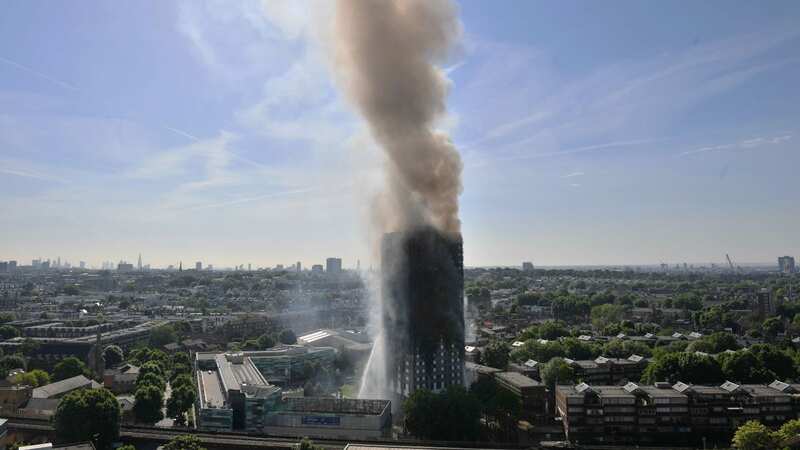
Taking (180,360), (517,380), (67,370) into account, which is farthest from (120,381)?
(517,380)

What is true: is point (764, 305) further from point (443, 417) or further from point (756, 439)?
point (443, 417)

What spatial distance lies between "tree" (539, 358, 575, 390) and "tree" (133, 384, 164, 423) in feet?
95.0

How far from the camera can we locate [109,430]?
3288 cm

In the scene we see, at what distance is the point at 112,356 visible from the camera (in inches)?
2532

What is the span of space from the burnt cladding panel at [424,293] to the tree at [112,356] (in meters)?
37.9

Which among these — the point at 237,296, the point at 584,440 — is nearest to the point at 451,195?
the point at 584,440

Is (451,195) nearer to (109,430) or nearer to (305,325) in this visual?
(109,430)

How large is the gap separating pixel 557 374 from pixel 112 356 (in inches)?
1870

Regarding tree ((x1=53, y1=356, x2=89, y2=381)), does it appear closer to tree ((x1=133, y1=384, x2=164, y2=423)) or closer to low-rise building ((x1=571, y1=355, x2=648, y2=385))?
tree ((x1=133, y1=384, x2=164, y2=423))

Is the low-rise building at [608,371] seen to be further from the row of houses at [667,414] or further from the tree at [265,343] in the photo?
the tree at [265,343]

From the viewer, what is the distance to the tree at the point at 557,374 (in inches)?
1801

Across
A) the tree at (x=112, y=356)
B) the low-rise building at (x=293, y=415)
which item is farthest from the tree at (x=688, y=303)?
the tree at (x=112, y=356)

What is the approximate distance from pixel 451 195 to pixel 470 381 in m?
14.8

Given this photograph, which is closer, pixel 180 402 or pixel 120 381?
pixel 180 402
